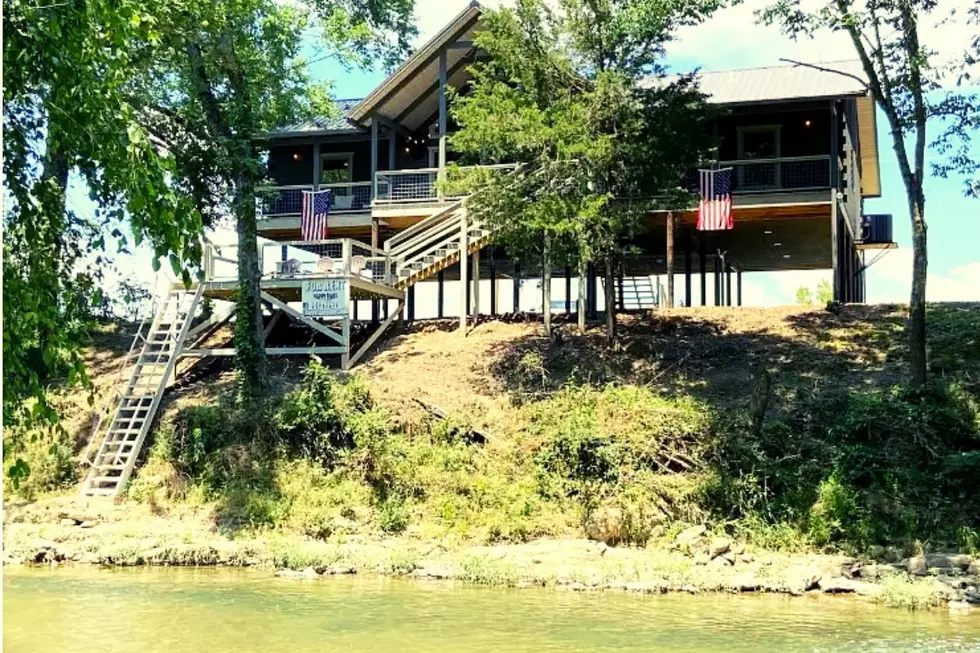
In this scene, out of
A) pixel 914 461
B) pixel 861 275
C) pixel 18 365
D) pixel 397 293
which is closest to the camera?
pixel 18 365

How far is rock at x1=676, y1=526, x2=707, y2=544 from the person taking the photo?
48.3 ft

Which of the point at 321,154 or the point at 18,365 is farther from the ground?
the point at 321,154

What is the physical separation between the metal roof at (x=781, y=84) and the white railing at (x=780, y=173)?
4.96 ft

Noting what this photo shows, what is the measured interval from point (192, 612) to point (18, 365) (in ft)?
24.3

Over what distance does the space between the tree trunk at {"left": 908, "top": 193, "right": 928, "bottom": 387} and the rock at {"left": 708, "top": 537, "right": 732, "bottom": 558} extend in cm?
507

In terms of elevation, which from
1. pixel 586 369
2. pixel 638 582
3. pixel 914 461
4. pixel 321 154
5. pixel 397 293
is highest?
pixel 321 154

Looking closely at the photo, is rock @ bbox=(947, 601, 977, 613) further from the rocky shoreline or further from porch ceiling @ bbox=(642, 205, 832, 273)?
porch ceiling @ bbox=(642, 205, 832, 273)

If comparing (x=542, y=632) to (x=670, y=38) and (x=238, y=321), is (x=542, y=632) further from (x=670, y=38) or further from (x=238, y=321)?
(x=670, y=38)

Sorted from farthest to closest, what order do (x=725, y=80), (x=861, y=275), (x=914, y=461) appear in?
(x=861, y=275)
(x=725, y=80)
(x=914, y=461)

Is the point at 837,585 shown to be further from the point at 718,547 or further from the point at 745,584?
the point at 718,547

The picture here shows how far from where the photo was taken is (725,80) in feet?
89.0

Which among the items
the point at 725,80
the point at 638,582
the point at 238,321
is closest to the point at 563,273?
the point at 725,80

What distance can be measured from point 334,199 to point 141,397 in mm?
10594

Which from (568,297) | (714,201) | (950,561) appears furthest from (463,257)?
(950,561)
